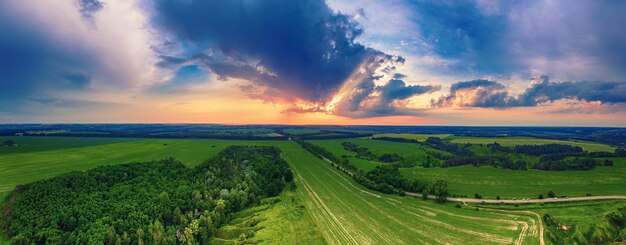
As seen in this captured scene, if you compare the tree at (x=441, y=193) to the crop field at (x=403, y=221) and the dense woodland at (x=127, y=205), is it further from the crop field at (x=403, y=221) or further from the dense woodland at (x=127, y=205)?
the dense woodland at (x=127, y=205)

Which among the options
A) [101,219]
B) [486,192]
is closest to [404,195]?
[486,192]

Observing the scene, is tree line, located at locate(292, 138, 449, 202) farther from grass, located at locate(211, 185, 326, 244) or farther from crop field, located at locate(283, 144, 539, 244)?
grass, located at locate(211, 185, 326, 244)

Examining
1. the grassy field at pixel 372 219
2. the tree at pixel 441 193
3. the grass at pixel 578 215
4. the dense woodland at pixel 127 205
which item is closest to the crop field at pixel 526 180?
the grass at pixel 578 215

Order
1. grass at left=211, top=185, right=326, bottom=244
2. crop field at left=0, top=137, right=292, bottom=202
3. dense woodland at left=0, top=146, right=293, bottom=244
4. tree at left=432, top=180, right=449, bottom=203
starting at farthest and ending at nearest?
crop field at left=0, top=137, right=292, bottom=202
tree at left=432, top=180, right=449, bottom=203
grass at left=211, top=185, right=326, bottom=244
dense woodland at left=0, top=146, right=293, bottom=244

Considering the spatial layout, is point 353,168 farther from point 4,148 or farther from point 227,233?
point 4,148

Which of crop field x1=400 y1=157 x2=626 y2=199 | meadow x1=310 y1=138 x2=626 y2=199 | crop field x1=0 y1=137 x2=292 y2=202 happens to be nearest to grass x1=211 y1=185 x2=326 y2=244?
meadow x1=310 y1=138 x2=626 y2=199
